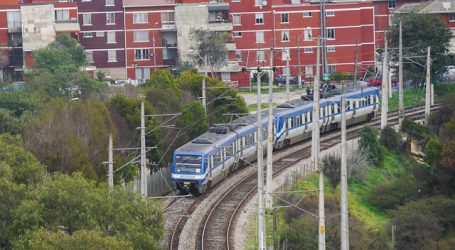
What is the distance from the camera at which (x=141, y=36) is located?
91812 mm

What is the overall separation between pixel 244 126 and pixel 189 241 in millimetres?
14613

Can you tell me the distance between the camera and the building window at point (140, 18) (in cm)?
9150

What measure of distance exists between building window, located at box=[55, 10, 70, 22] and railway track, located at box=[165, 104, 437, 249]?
32667mm

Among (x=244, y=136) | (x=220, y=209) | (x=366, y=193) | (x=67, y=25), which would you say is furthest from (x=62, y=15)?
(x=220, y=209)

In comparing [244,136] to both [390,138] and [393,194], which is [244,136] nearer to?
[393,194]

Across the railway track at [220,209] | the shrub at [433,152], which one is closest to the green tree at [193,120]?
the railway track at [220,209]

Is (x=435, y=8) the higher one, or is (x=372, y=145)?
(x=435, y=8)

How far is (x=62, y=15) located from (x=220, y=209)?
44.7 metres

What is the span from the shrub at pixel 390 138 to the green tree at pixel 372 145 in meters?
2.85

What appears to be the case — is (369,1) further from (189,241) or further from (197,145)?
(189,241)

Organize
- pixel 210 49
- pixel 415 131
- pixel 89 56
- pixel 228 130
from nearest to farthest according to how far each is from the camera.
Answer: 1. pixel 228 130
2. pixel 415 131
3. pixel 210 49
4. pixel 89 56

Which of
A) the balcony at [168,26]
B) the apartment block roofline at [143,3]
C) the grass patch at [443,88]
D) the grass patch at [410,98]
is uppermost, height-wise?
the apartment block roofline at [143,3]

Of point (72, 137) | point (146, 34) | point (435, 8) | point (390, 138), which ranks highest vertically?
point (435, 8)

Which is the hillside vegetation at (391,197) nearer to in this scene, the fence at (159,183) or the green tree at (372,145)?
the green tree at (372,145)
